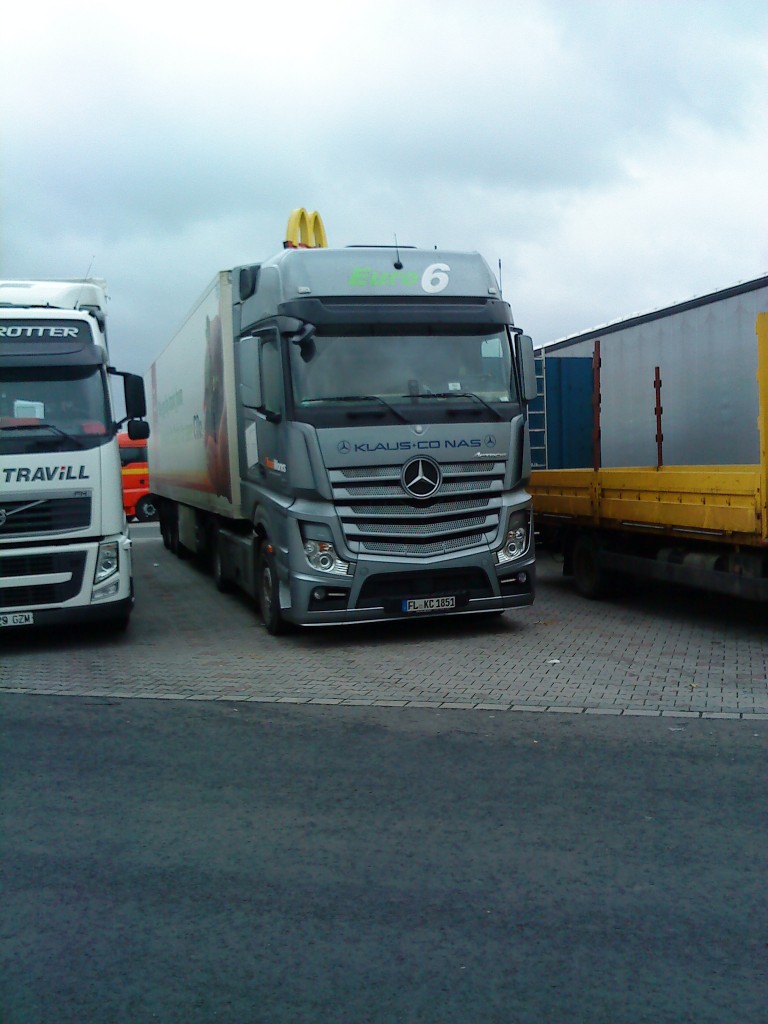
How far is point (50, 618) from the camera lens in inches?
403

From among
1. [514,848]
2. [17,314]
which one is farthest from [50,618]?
[514,848]

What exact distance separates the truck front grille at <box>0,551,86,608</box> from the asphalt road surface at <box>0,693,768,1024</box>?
3.15 meters

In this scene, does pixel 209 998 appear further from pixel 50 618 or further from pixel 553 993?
pixel 50 618

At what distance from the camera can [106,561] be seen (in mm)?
10484

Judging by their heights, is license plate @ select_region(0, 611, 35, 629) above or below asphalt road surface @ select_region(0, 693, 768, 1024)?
above

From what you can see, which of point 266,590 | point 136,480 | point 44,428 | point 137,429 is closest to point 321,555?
point 266,590

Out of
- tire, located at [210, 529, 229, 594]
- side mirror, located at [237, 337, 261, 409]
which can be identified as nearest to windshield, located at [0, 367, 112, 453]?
side mirror, located at [237, 337, 261, 409]

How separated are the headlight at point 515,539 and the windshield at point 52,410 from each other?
3984 mm

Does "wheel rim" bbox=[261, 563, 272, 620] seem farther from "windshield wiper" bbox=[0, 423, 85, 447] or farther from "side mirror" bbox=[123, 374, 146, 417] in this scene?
"windshield wiper" bbox=[0, 423, 85, 447]

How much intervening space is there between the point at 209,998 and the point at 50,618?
717 cm

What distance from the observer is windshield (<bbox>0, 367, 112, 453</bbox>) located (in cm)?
1018

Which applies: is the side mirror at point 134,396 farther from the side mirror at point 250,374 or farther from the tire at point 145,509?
the tire at point 145,509

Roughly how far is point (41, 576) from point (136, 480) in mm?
21774

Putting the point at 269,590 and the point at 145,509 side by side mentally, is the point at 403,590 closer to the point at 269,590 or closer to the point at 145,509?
the point at 269,590
